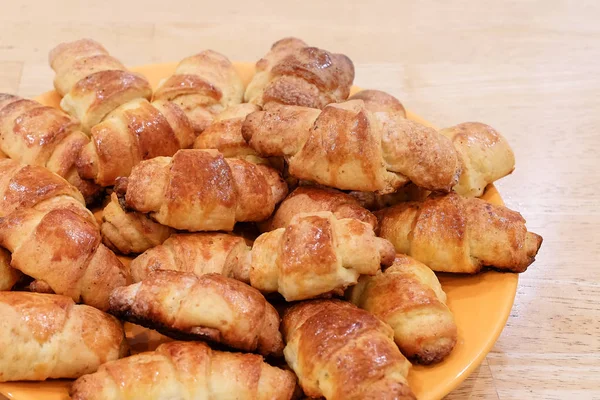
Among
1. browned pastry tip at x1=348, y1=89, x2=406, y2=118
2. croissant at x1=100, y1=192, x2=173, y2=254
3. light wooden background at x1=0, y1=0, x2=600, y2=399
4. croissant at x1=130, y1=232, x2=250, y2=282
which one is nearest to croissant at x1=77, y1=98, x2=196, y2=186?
croissant at x1=100, y1=192, x2=173, y2=254

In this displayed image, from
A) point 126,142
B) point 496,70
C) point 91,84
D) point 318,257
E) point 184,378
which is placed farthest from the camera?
point 496,70

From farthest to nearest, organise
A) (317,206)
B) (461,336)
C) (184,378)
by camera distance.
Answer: (317,206) → (461,336) → (184,378)

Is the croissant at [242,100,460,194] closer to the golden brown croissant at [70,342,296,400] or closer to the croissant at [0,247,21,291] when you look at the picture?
the golden brown croissant at [70,342,296,400]

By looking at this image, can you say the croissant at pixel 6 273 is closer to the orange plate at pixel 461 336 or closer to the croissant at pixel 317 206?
the orange plate at pixel 461 336

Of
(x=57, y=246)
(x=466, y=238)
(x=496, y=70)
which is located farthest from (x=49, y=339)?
(x=496, y=70)

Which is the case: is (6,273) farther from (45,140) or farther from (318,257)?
(318,257)

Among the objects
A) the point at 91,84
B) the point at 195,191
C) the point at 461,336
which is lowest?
the point at 461,336
